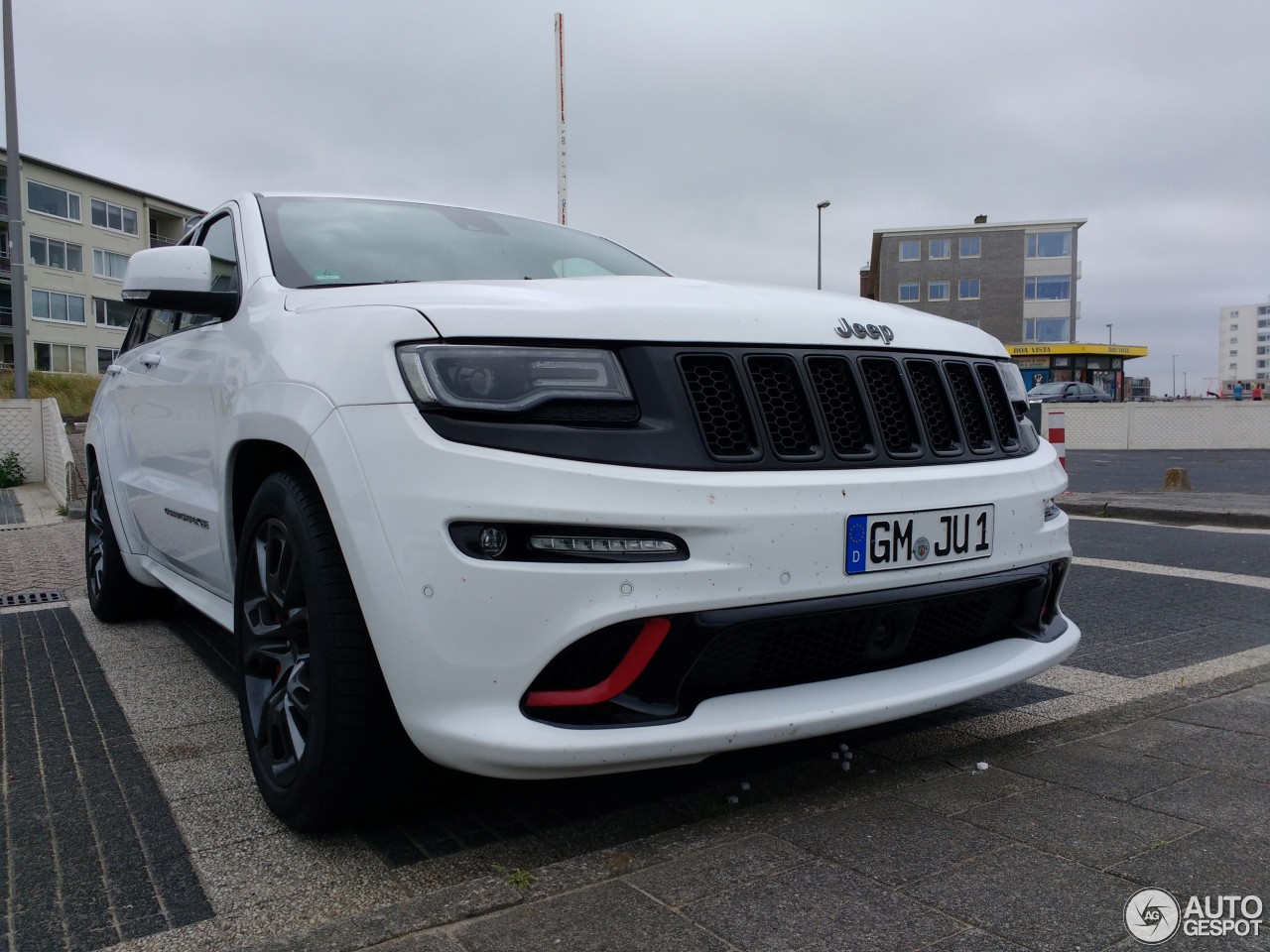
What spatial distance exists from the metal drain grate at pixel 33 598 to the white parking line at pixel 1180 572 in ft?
19.2

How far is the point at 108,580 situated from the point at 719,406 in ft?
12.4

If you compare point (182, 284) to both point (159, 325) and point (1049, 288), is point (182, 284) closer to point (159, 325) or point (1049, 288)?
point (159, 325)

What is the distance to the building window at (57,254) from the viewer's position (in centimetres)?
5325

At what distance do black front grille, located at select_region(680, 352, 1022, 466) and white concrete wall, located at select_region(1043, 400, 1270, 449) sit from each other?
27298 millimetres

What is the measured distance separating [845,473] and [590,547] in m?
0.63

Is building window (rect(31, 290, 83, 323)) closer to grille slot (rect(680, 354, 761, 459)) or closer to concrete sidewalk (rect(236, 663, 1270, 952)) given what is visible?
grille slot (rect(680, 354, 761, 459))

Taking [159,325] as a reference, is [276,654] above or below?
below

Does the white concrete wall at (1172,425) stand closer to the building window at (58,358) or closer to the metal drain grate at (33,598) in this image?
the metal drain grate at (33,598)

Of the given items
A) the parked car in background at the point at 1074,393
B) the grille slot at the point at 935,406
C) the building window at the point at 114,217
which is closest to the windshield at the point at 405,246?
the grille slot at the point at 935,406

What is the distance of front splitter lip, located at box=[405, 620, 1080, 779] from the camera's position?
1.94 m

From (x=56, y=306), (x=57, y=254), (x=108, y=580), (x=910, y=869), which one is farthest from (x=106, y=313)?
(x=910, y=869)

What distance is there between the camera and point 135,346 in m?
4.36

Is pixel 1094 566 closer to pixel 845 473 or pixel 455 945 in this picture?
pixel 845 473

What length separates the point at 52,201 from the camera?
175 feet
